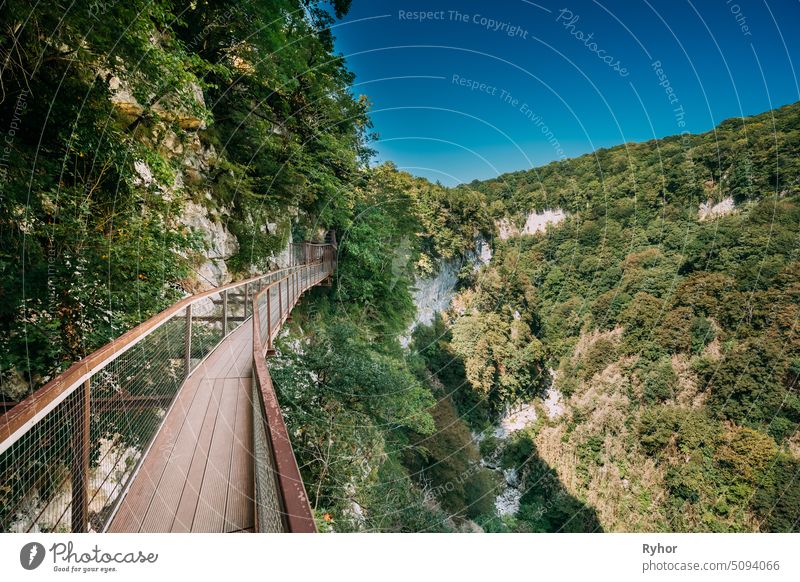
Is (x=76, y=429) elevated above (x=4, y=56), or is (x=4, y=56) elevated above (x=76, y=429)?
(x=4, y=56)

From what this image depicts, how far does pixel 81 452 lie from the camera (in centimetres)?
155

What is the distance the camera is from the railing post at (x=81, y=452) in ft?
4.91

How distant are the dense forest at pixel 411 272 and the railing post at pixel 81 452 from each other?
1881 mm

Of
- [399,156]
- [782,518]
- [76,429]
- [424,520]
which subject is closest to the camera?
[76,429]

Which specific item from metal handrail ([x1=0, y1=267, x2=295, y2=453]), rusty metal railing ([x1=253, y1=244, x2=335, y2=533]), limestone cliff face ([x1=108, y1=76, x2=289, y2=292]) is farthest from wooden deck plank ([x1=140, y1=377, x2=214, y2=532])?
limestone cliff face ([x1=108, y1=76, x2=289, y2=292])

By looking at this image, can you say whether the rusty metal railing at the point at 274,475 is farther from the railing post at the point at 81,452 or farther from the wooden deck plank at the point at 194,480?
the railing post at the point at 81,452

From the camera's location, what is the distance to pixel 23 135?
3145 millimetres

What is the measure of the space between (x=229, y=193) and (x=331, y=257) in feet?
27.4

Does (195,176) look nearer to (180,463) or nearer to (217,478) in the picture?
(180,463)

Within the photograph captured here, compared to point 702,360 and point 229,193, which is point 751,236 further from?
point 229,193

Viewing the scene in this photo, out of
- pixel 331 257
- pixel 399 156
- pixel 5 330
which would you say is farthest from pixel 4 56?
pixel 331 257

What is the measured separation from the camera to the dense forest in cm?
316

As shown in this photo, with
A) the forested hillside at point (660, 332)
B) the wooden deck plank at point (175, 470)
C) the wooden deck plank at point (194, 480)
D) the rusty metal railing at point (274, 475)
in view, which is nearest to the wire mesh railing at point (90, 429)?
the wooden deck plank at point (175, 470)

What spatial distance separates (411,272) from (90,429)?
20540mm
